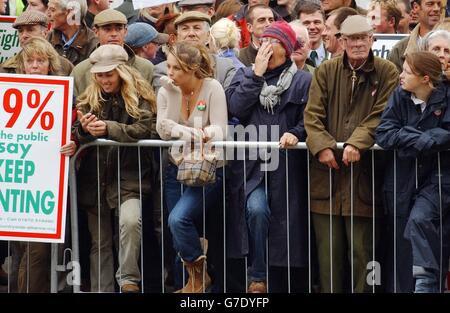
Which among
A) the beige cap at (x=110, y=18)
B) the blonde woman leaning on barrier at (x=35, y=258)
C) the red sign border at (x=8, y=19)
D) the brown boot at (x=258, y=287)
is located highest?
the red sign border at (x=8, y=19)

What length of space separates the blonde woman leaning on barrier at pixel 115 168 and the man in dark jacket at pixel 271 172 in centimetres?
72

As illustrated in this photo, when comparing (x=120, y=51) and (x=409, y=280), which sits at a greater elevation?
(x=120, y=51)

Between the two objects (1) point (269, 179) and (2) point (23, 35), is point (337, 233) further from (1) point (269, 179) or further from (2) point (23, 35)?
(2) point (23, 35)

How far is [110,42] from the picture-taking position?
13.1 metres

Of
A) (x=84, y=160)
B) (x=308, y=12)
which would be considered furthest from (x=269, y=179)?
(x=308, y=12)

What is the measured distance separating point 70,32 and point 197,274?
3.47 meters

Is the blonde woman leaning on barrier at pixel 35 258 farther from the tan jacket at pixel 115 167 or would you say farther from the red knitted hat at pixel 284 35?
the red knitted hat at pixel 284 35

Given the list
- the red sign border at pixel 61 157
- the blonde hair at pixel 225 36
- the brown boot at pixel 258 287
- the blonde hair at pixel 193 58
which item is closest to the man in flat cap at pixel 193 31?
the blonde hair at pixel 225 36

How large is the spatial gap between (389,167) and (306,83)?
99 cm

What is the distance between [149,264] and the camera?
1198cm

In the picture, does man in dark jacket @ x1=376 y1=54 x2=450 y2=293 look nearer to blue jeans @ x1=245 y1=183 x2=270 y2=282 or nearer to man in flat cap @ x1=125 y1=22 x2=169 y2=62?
blue jeans @ x1=245 y1=183 x2=270 y2=282

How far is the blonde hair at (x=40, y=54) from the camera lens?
487 inches

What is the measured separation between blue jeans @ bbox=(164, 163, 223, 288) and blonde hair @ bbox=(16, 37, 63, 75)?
138cm
